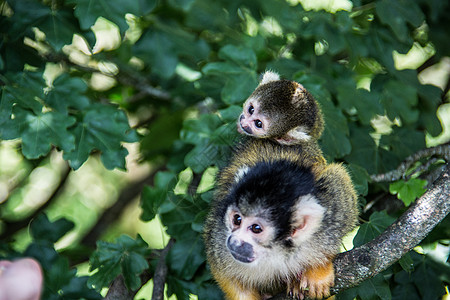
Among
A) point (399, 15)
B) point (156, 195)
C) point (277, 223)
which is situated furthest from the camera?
point (399, 15)

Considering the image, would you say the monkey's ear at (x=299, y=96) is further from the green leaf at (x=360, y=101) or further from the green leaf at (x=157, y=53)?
the green leaf at (x=157, y=53)

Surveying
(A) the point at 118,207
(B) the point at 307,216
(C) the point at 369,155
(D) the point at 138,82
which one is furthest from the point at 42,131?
(A) the point at 118,207

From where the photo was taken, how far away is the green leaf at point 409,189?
2.30m

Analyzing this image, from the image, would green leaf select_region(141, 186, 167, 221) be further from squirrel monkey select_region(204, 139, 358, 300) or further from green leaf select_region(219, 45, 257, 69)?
green leaf select_region(219, 45, 257, 69)

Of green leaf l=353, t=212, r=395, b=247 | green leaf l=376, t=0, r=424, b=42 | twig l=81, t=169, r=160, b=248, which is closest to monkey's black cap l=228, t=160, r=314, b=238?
green leaf l=353, t=212, r=395, b=247

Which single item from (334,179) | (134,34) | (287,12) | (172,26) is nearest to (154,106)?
(134,34)

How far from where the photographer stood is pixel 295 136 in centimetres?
242

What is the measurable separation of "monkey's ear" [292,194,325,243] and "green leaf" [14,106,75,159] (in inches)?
41.1

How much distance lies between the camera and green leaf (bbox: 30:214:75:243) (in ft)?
8.27

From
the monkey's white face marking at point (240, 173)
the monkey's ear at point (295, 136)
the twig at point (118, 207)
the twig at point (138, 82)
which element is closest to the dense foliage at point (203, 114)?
the monkey's ear at point (295, 136)

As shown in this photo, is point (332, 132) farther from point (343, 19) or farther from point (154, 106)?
point (154, 106)

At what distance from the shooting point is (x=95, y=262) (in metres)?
2.21

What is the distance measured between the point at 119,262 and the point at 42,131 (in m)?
0.65

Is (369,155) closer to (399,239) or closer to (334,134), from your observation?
(334,134)
